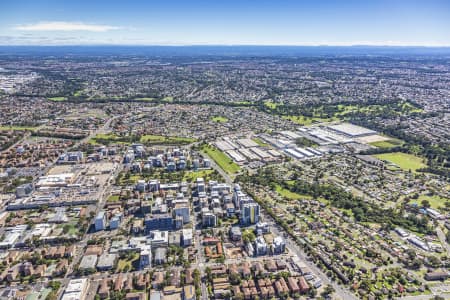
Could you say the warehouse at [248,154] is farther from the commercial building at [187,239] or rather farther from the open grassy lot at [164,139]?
the commercial building at [187,239]

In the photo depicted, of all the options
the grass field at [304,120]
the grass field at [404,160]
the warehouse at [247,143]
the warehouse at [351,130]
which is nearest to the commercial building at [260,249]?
the warehouse at [247,143]

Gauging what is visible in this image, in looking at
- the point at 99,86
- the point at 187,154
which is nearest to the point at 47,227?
the point at 187,154

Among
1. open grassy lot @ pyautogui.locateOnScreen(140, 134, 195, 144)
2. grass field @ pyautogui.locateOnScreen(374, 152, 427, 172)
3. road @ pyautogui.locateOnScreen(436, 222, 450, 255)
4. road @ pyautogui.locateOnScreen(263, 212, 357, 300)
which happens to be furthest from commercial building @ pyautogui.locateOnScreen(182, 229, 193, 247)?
grass field @ pyautogui.locateOnScreen(374, 152, 427, 172)

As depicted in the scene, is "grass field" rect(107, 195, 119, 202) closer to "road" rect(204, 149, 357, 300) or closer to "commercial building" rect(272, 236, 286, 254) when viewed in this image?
"road" rect(204, 149, 357, 300)

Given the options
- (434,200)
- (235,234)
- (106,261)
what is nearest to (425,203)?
(434,200)

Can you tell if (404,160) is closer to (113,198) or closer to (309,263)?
(309,263)

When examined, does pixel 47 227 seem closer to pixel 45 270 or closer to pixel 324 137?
pixel 45 270

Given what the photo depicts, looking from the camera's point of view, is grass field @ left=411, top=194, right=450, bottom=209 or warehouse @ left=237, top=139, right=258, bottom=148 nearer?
grass field @ left=411, top=194, right=450, bottom=209
